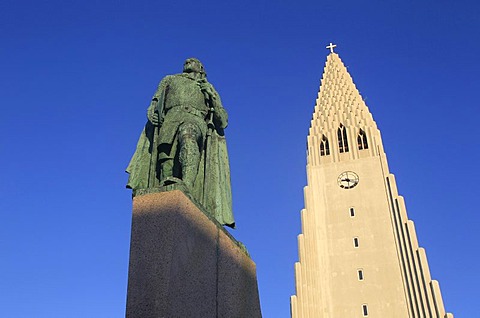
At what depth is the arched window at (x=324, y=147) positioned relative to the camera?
48.2 meters

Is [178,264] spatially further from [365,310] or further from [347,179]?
[347,179]

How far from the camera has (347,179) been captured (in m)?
45.1

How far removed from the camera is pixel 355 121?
162ft

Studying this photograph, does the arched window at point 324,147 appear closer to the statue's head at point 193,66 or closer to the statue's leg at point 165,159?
the statue's head at point 193,66

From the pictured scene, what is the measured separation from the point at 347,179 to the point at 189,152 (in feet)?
131

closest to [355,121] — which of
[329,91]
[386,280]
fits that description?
[329,91]

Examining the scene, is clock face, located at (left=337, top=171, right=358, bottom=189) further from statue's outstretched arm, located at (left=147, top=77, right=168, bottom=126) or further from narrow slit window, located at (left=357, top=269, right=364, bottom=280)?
statue's outstretched arm, located at (left=147, top=77, right=168, bottom=126)

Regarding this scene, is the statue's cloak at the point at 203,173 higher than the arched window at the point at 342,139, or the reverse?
the arched window at the point at 342,139

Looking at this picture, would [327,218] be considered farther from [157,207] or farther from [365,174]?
[157,207]

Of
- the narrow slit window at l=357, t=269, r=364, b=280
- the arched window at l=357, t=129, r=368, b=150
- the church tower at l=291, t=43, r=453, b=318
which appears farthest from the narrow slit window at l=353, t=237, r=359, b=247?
the arched window at l=357, t=129, r=368, b=150

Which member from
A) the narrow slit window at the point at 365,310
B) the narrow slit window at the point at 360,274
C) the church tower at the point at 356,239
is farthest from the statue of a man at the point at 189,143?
the narrow slit window at the point at 360,274

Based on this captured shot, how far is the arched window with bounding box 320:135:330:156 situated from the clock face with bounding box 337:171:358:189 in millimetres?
3352

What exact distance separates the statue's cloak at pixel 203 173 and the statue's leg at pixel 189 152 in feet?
1.23

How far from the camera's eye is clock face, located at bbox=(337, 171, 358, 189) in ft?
146
